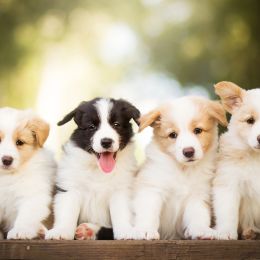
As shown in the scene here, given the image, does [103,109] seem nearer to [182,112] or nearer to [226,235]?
[182,112]

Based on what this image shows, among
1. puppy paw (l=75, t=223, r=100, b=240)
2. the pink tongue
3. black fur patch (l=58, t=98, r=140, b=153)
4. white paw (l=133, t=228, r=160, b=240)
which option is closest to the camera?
white paw (l=133, t=228, r=160, b=240)

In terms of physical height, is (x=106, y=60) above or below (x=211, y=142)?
above

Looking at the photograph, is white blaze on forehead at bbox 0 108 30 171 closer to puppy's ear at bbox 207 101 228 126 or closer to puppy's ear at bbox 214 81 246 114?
puppy's ear at bbox 207 101 228 126

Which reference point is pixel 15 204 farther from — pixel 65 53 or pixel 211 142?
pixel 65 53

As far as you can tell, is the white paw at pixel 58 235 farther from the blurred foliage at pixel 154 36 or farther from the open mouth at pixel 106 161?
the blurred foliage at pixel 154 36

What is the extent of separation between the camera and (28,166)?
4754 millimetres

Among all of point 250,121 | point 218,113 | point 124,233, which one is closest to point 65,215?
point 124,233

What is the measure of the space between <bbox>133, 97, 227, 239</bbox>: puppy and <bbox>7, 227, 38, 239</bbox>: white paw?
0.86 m

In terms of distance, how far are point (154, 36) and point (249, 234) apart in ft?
28.7

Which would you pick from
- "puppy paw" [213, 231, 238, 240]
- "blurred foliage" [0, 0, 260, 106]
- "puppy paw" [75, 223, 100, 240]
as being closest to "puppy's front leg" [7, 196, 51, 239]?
"puppy paw" [75, 223, 100, 240]

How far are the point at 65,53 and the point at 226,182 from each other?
904 cm

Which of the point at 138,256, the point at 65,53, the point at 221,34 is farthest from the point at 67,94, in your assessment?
the point at 138,256

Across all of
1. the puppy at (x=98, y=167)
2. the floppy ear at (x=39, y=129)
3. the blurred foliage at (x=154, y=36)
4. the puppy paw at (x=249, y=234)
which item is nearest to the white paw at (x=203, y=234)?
the puppy paw at (x=249, y=234)

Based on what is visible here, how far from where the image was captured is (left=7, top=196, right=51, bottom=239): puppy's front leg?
4.12 meters
